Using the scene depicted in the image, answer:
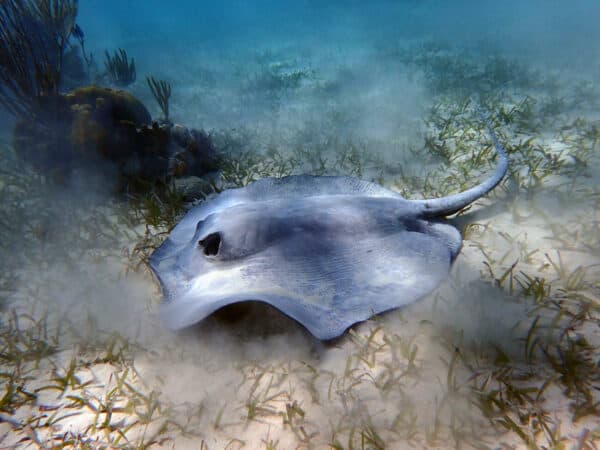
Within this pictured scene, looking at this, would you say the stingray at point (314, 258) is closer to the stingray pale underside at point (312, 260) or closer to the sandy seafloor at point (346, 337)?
the stingray pale underside at point (312, 260)

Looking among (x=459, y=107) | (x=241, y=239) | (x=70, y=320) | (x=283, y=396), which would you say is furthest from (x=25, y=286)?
(x=459, y=107)

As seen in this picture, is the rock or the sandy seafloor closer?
the sandy seafloor

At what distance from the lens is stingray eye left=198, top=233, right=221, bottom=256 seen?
2.76 meters

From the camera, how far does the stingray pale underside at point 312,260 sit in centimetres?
222

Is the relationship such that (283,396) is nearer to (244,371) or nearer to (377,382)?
(244,371)

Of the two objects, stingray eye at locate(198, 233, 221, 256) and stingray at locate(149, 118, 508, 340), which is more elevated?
stingray eye at locate(198, 233, 221, 256)

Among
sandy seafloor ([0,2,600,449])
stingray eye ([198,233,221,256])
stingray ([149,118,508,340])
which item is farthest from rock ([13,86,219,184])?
stingray eye ([198,233,221,256])

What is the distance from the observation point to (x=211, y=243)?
9.13ft

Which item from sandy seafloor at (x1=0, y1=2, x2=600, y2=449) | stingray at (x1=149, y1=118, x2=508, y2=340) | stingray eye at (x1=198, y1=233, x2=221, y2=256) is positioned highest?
stingray eye at (x1=198, y1=233, x2=221, y2=256)

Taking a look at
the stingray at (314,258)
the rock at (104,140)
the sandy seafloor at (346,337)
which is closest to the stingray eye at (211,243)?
the stingray at (314,258)

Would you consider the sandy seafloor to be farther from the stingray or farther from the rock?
the rock

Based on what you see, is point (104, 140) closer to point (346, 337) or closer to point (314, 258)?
point (314, 258)

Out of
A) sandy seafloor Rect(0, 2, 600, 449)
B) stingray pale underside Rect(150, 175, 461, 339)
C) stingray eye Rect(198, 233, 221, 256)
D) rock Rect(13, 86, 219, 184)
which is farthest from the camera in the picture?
rock Rect(13, 86, 219, 184)

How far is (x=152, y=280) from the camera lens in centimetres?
338
